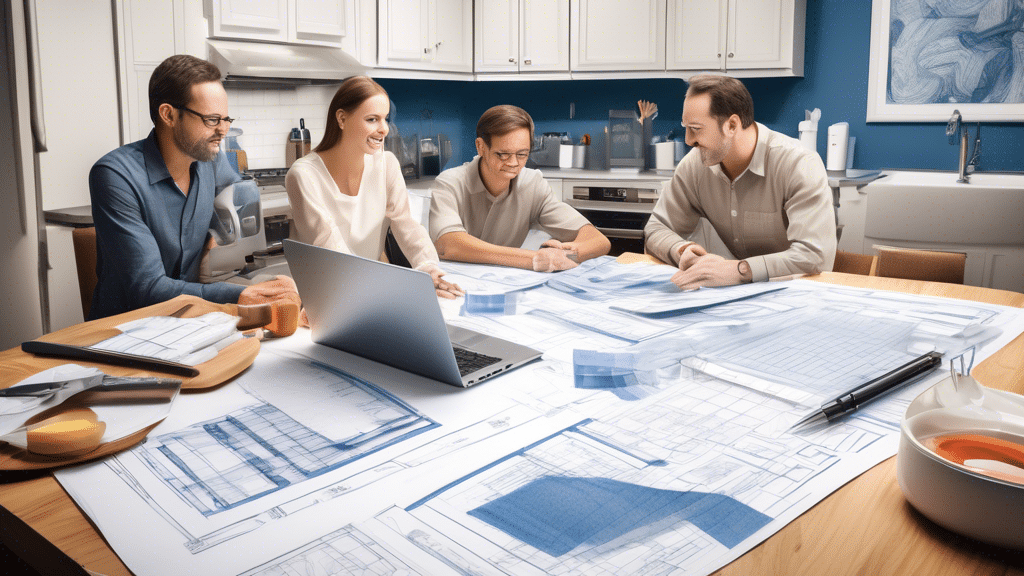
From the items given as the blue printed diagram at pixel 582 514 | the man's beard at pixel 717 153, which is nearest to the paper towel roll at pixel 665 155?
the man's beard at pixel 717 153

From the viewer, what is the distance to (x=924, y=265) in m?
1.99

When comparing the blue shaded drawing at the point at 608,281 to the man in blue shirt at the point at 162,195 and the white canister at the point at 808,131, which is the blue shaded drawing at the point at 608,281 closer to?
the man in blue shirt at the point at 162,195

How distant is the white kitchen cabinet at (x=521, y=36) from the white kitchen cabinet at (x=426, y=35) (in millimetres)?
82

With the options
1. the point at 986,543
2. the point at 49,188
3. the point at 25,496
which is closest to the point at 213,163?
the point at 49,188

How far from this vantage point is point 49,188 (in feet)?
9.00

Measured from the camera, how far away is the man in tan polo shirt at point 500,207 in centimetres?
219

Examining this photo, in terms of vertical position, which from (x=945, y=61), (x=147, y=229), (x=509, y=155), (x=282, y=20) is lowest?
(x=147, y=229)

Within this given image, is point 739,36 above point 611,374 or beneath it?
above

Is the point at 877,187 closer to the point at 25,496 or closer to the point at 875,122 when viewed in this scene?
the point at 875,122

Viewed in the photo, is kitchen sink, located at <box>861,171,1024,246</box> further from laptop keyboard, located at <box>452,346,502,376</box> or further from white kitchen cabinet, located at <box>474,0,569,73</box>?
laptop keyboard, located at <box>452,346,502,376</box>

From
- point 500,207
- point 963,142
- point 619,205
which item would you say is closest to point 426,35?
point 619,205

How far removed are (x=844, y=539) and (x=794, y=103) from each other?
389cm

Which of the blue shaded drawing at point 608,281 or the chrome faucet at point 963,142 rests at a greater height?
the chrome faucet at point 963,142

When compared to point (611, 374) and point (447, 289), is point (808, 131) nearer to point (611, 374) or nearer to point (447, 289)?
point (447, 289)
